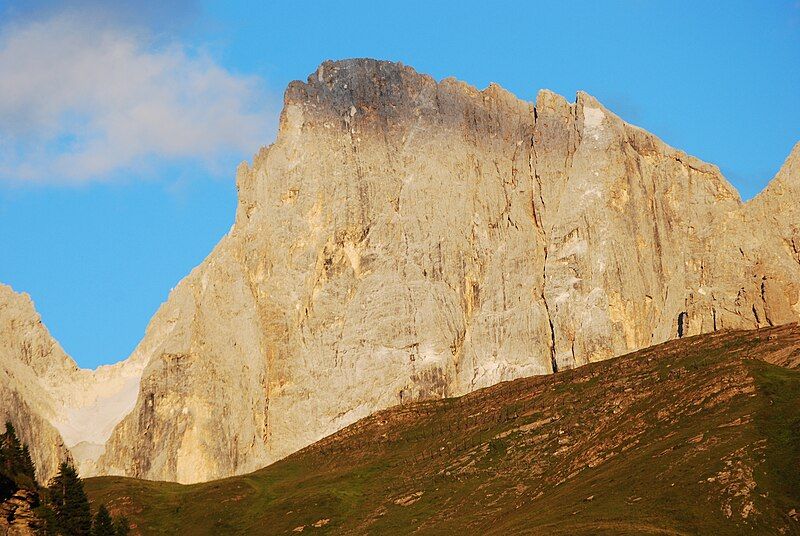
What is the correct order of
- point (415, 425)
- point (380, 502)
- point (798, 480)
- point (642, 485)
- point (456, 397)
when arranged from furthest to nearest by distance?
point (456, 397) → point (415, 425) → point (380, 502) → point (642, 485) → point (798, 480)

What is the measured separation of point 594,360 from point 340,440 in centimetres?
3292

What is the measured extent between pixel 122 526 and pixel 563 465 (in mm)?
38616

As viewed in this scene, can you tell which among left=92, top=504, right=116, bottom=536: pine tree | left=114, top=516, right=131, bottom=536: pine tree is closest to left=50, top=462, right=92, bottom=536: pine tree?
left=92, top=504, right=116, bottom=536: pine tree

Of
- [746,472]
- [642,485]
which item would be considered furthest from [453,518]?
[746,472]

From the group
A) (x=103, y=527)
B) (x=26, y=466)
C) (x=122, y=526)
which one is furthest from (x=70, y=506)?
(x=122, y=526)

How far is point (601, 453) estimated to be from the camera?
140 meters

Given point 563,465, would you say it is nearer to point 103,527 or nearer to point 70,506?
point 103,527

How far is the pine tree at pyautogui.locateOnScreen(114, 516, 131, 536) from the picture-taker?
139 m

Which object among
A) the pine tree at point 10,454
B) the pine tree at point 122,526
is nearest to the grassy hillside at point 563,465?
the pine tree at point 122,526

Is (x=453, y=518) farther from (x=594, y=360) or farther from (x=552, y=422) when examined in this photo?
(x=594, y=360)

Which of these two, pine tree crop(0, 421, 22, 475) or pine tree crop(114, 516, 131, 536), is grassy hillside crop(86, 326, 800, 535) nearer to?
pine tree crop(114, 516, 131, 536)

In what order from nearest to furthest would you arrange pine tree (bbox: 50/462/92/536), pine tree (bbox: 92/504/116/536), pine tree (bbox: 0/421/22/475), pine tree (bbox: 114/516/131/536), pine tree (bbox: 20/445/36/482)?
Result: 1. pine tree (bbox: 50/462/92/536)
2. pine tree (bbox: 0/421/22/475)
3. pine tree (bbox: 92/504/116/536)
4. pine tree (bbox: 20/445/36/482)
5. pine tree (bbox: 114/516/131/536)

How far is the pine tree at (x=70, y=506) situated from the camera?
127938 millimetres

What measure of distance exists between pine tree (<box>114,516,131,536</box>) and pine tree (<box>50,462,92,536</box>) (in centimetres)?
468
